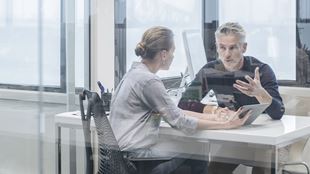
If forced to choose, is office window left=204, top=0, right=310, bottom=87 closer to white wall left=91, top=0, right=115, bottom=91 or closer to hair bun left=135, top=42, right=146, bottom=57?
hair bun left=135, top=42, right=146, bottom=57

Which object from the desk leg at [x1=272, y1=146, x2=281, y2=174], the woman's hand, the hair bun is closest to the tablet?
the woman's hand

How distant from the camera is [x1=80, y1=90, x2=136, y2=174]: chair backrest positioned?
2.33 m

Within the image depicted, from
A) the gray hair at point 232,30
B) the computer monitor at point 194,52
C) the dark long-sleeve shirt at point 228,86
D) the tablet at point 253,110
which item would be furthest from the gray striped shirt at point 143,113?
the gray hair at point 232,30

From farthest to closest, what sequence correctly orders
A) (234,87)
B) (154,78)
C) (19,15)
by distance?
(19,15)
(234,87)
(154,78)

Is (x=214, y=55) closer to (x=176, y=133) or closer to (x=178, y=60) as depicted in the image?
(x=178, y=60)

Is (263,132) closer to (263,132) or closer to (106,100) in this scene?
(263,132)

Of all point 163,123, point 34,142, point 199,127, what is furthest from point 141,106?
point 34,142

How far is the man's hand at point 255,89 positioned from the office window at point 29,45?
1.29m

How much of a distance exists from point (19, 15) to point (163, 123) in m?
1.25

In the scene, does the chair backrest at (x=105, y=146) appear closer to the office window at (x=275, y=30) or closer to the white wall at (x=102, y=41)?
the office window at (x=275, y=30)

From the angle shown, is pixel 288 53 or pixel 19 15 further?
pixel 19 15

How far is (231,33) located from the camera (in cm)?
263

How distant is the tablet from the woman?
25 mm

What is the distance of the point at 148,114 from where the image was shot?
2434 mm
